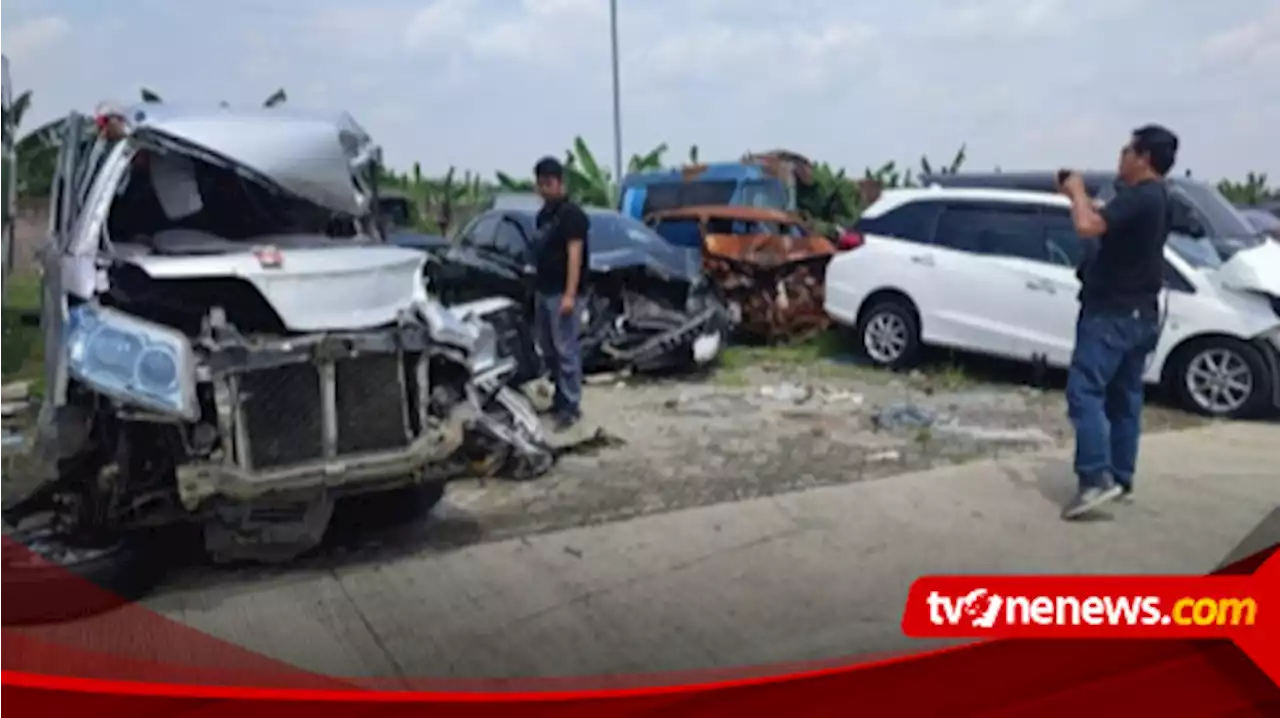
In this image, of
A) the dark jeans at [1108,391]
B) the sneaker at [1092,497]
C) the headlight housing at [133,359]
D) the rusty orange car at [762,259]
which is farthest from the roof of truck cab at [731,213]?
the headlight housing at [133,359]

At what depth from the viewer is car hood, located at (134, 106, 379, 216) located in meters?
2.00

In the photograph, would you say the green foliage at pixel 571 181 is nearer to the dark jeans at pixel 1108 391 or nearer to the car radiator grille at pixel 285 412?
the dark jeans at pixel 1108 391

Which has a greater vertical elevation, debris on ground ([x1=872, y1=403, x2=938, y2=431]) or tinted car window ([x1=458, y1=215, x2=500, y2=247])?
tinted car window ([x1=458, y1=215, x2=500, y2=247])

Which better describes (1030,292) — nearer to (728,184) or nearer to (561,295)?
(728,184)

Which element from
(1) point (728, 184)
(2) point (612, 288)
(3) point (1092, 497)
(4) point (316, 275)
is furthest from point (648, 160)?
(2) point (612, 288)

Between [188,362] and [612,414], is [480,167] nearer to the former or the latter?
[188,362]

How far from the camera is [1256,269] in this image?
2061mm

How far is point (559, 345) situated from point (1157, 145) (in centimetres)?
163

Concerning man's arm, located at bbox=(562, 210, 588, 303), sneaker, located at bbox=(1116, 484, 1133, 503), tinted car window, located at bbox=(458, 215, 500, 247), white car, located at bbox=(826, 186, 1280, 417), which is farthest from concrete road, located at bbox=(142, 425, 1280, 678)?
man's arm, located at bbox=(562, 210, 588, 303)

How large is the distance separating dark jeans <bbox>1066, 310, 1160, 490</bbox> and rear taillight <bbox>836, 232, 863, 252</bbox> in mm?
448

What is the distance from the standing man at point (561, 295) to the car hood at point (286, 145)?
0.35m

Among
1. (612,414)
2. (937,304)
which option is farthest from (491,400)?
(937,304)

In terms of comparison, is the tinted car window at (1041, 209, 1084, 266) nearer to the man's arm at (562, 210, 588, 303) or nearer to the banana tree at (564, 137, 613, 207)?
the banana tree at (564, 137, 613, 207)

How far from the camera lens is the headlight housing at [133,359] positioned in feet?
7.15
